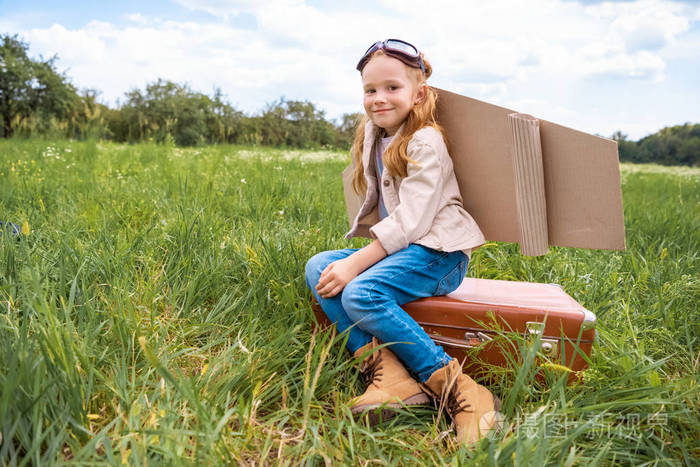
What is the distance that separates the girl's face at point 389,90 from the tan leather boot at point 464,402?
101 cm

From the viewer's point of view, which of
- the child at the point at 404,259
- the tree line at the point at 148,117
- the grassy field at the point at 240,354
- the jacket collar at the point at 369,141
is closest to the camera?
the grassy field at the point at 240,354

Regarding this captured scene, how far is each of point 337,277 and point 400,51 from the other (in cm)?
94

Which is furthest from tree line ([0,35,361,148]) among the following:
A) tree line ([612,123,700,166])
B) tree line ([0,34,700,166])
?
tree line ([612,123,700,166])

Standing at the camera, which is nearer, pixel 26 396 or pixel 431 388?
pixel 26 396

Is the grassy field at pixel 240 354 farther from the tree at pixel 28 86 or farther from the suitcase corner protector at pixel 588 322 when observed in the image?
the tree at pixel 28 86

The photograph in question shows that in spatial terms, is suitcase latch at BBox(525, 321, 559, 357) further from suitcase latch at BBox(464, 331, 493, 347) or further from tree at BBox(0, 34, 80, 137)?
tree at BBox(0, 34, 80, 137)

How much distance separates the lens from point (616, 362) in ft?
5.41

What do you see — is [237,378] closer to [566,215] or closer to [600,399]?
[600,399]

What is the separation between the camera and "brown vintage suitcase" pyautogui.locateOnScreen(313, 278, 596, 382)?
5.63ft

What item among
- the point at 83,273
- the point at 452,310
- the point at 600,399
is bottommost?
the point at 600,399

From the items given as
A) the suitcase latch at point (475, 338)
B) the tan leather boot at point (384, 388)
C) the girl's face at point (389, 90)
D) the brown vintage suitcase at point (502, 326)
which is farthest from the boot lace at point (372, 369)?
the girl's face at point (389, 90)

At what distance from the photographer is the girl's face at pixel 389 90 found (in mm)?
1882

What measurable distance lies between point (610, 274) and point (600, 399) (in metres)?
1.24

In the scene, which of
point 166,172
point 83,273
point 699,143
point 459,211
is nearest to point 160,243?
point 83,273
